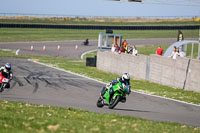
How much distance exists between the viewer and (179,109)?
698 inches

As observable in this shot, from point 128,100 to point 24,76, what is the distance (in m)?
9.89

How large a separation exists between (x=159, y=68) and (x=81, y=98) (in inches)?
307

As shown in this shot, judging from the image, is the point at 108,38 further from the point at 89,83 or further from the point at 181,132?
the point at 181,132

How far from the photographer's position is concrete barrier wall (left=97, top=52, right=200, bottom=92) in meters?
22.6

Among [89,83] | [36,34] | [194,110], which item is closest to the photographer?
[194,110]

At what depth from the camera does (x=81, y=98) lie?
1964 cm

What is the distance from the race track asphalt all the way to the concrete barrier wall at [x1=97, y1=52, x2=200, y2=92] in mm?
3048

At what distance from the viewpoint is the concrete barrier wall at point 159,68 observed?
22.6 meters

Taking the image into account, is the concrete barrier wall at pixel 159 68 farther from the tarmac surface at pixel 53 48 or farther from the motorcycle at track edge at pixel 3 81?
the tarmac surface at pixel 53 48

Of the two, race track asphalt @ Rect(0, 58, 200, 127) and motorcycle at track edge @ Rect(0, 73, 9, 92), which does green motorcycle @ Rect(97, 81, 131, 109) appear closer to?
race track asphalt @ Rect(0, 58, 200, 127)

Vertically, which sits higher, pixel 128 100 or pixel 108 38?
pixel 108 38

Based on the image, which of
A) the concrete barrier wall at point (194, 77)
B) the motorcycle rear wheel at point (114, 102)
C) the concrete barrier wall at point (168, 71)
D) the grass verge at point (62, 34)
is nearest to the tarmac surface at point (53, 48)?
the grass verge at point (62, 34)

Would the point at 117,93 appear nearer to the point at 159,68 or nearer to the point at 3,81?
the point at 3,81

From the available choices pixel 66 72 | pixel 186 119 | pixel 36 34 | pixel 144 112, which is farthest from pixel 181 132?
pixel 36 34
